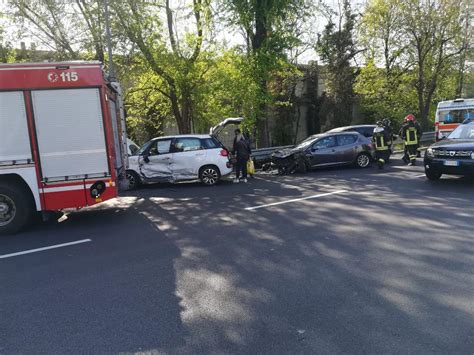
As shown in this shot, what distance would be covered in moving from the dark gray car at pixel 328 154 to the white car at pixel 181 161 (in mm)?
2951

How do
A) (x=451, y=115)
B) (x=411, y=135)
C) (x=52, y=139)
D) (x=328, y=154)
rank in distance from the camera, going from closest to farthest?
(x=52, y=139)
(x=411, y=135)
(x=328, y=154)
(x=451, y=115)

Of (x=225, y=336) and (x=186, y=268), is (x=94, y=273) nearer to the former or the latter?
(x=186, y=268)

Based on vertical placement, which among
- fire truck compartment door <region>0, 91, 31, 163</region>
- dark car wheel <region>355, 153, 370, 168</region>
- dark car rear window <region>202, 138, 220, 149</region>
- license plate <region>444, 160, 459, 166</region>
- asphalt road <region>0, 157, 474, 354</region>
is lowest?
asphalt road <region>0, 157, 474, 354</region>

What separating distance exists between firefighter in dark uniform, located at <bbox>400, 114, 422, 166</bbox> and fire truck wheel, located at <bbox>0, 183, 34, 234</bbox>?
39.6ft

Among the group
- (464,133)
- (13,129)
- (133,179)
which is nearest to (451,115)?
(464,133)

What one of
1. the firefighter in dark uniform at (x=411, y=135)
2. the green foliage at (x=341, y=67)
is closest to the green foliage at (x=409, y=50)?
the green foliage at (x=341, y=67)

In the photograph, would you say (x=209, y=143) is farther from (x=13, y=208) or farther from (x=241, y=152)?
(x=13, y=208)

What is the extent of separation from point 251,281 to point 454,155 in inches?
294

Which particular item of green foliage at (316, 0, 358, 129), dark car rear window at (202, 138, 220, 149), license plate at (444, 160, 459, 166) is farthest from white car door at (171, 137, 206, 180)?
green foliage at (316, 0, 358, 129)

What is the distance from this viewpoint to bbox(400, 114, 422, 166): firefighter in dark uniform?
13.6m

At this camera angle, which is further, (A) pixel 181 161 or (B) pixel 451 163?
(A) pixel 181 161

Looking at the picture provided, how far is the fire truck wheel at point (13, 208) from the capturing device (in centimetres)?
698

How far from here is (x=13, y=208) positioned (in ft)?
23.3

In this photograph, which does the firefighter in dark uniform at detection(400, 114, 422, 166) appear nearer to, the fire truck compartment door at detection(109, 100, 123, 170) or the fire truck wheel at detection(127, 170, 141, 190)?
the fire truck wheel at detection(127, 170, 141, 190)
